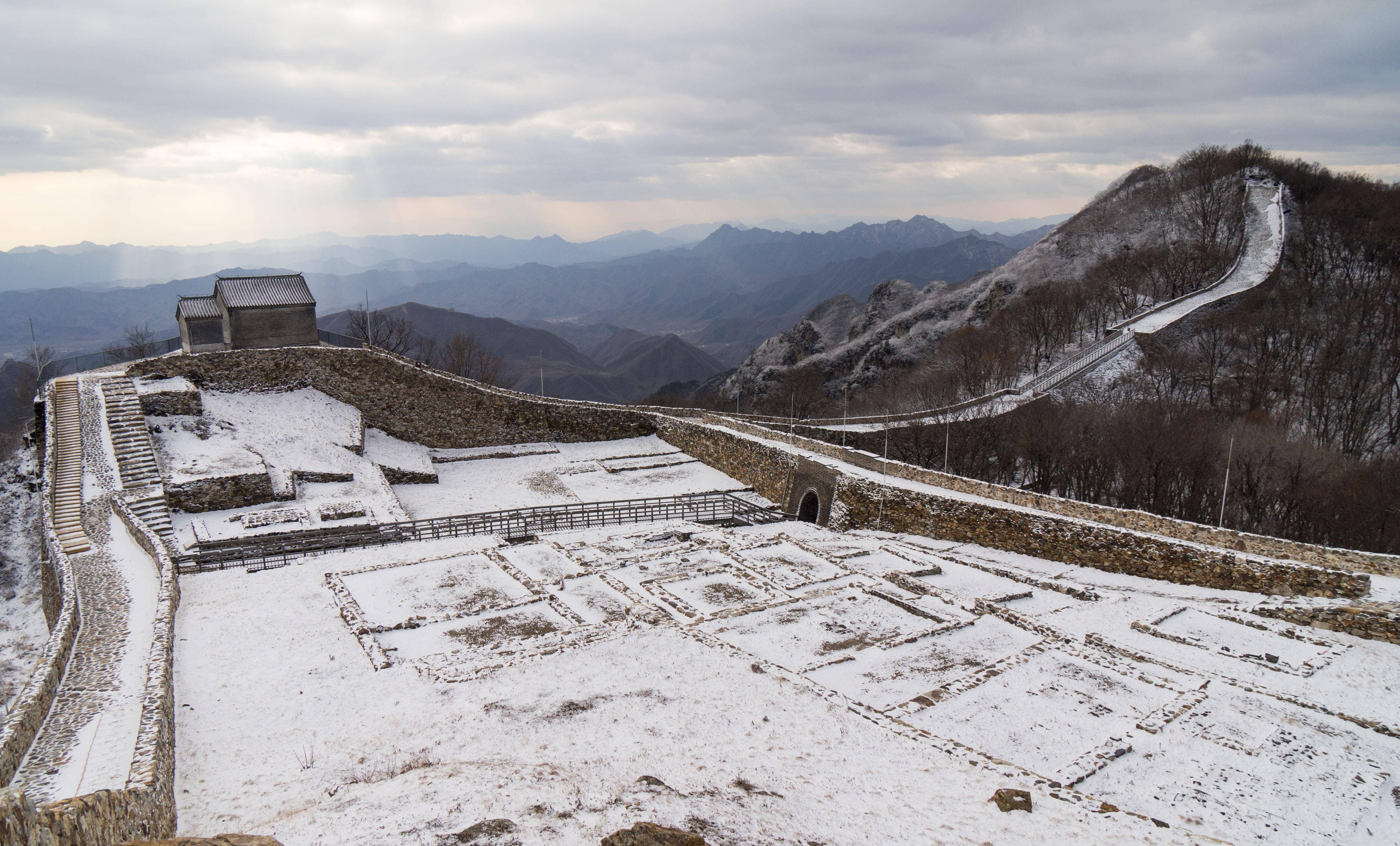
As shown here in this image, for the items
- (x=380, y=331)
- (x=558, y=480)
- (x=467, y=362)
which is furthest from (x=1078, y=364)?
(x=380, y=331)

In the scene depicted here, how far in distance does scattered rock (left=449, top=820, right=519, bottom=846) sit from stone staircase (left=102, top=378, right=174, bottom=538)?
49.6ft

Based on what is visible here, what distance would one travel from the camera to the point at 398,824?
287 inches

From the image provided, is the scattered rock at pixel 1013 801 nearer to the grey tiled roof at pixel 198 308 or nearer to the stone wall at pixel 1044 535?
the stone wall at pixel 1044 535

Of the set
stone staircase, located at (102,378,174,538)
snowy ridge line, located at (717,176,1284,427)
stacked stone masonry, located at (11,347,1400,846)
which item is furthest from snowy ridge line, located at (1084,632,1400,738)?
stone staircase, located at (102,378,174,538)

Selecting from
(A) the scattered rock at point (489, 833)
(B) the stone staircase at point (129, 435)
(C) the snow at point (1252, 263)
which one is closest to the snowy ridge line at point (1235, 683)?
(A) the scattered rock at point (489, 833)

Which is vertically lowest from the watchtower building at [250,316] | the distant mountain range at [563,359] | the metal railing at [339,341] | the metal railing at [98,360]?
the distant mountain range at [563,359]

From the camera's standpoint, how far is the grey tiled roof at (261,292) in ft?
94.6

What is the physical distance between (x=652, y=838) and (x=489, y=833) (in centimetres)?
172

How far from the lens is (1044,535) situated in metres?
18.1

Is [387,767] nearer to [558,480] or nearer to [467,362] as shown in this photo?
[558,480]

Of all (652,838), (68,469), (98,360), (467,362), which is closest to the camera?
(652,838)

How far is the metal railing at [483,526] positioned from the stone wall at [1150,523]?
160 inches

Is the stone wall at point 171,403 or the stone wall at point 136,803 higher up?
the stone wall at point 171,403

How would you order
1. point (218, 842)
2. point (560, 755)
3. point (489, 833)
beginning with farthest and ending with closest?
point (560, 755) < point (489, 833) < point (218, 842)
